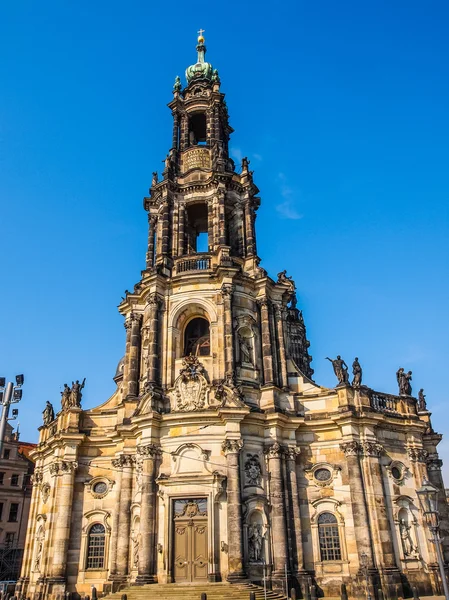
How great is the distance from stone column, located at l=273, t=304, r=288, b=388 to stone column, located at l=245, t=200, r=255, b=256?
14.7 feet

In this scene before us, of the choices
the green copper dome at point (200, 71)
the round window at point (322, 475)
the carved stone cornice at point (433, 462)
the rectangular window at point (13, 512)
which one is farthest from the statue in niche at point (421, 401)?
the rectangular window at point (13, 512)

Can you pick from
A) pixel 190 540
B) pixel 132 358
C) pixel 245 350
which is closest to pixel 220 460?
pixel 190 540

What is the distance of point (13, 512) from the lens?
56281 millimetres

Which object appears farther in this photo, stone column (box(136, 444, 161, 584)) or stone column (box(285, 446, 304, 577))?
stone column (box(285, 446, 304, 577))

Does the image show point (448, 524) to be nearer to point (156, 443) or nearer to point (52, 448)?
point (156, 443)

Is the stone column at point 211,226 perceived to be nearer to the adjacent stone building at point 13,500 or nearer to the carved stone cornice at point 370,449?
the carved stone cornice at point 370,449

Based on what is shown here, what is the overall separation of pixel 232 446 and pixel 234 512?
3237mm

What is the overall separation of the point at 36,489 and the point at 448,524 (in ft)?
89.0

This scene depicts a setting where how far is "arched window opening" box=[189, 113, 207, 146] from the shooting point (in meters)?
46.0

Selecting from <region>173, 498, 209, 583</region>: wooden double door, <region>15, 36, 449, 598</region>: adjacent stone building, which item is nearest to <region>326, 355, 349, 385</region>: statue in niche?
<region>15, 36, 449, 598</region>: adjacent stone building

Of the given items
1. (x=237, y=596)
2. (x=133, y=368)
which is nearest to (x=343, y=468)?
(x=237, y=596)

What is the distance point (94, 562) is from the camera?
3194 cm

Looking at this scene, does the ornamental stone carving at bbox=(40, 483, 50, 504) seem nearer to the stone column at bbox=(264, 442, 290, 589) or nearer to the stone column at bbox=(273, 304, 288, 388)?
the stone column at bbox=(264, 442, 290, 589)

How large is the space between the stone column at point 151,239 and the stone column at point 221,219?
5.51 meters
